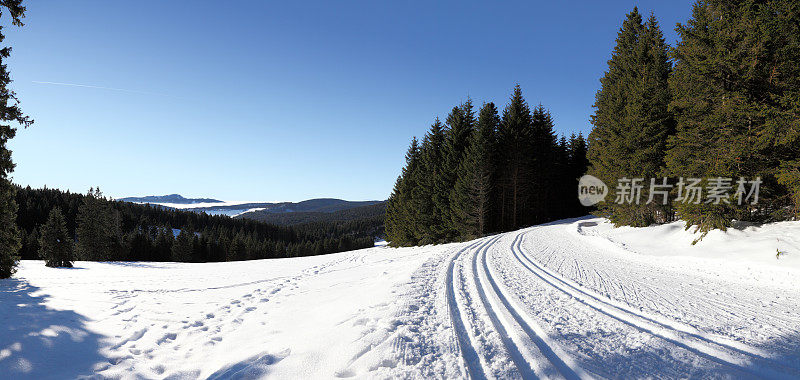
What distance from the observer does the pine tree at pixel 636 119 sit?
17359 millimetres

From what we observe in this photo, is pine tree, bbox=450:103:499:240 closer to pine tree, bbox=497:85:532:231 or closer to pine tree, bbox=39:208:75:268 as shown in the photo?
pine tree, bbox=497:85:532:231

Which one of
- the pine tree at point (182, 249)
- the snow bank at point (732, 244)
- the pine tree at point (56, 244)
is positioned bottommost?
the pine tree at point (182, 249)

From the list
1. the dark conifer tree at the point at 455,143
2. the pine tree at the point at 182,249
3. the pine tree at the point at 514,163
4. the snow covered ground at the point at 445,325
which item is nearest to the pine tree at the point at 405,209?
the dark conifer tree at the point at 455,143

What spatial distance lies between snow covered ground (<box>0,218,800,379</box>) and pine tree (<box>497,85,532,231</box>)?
66.4 feet

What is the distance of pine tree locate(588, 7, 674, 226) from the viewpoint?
683 inches

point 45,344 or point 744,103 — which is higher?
point 744,103

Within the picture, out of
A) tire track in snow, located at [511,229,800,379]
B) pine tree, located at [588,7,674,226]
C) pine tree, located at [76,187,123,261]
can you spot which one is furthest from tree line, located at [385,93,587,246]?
pine tree, located at [76,187,123,261]

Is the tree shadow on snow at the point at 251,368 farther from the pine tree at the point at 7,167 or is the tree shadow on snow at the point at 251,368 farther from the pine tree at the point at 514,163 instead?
the pine tree at the point at 514,163

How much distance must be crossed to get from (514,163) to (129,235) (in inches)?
3009

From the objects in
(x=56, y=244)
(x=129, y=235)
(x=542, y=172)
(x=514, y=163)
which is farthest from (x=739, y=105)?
(x=129, y=235)

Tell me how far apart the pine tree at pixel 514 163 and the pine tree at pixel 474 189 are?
15.7 ft

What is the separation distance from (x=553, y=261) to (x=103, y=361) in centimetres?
1125

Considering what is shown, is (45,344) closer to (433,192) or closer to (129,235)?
(433,192)

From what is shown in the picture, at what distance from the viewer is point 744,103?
10422mm
